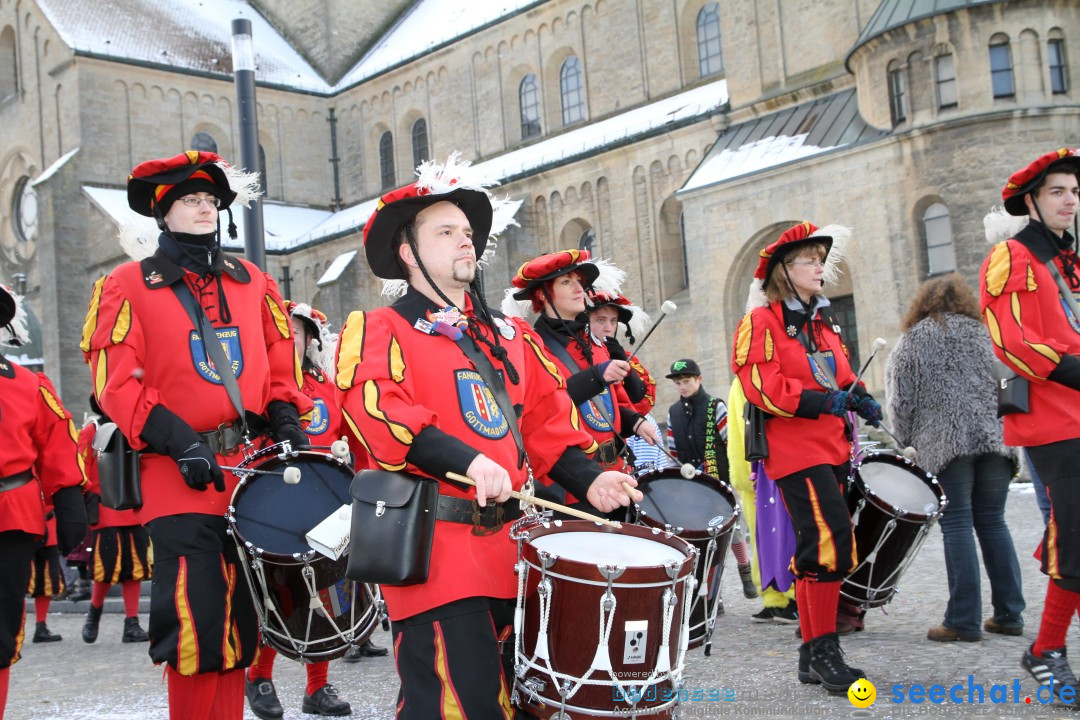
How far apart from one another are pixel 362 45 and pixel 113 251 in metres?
13.9

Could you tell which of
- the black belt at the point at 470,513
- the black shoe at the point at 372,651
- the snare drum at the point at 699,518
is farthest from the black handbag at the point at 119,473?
the black shoe at the point at 372,651

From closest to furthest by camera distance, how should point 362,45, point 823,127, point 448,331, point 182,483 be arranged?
point 448,331
point 182,483
point 823,127
point 362,45

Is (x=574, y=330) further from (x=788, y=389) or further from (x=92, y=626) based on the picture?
(x=92, y=626)

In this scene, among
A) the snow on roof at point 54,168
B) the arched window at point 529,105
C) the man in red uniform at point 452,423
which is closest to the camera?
the man in red uniform at point 452,423

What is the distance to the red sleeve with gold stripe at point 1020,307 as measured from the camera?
5.08 metres

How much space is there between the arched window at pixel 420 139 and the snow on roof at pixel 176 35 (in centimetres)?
531

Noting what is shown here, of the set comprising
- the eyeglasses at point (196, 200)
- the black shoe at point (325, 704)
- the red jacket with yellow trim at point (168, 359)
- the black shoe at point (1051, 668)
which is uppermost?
the eyeglasses at point (196, 200)

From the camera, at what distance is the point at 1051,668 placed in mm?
5086

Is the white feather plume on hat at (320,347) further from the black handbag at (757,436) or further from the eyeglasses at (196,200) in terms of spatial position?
the black handbag at (757,436)

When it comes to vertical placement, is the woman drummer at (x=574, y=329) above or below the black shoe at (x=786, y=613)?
above

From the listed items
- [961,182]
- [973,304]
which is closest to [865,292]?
[961,182]

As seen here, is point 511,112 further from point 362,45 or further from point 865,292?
point 865,292

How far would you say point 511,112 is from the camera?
120ft

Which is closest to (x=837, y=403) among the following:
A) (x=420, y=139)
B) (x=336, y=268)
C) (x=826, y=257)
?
(x=826, y=257)
